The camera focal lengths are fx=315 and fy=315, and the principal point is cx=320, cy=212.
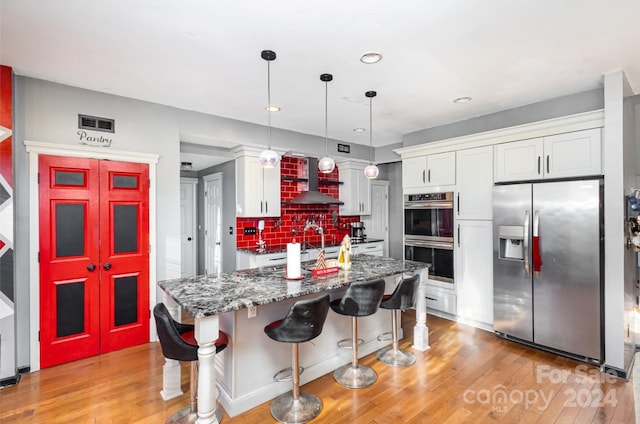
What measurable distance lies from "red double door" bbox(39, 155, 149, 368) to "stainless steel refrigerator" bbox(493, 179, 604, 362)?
13.3 feet

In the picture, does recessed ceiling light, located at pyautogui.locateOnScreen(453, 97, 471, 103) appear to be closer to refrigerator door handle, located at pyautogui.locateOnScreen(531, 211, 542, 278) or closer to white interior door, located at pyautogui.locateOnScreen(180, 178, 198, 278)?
refrigerator door handle, located at pyautogui.locateOnScreen(531, 211, 542, 278)

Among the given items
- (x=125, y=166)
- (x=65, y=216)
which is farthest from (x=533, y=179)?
(x=65, y=216)

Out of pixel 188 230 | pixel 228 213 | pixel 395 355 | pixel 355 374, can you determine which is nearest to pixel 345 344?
pixel 355 374

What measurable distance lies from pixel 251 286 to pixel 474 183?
3.12 meters

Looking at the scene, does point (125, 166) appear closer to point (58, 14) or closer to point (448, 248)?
point (58, 14)

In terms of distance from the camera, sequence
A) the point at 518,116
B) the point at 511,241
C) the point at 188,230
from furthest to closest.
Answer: the point at 188,230 → the point at 518,116 → the point at 511,241

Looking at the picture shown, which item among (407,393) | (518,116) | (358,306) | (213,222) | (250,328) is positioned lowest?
(407,393)

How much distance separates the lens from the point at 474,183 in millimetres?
4027

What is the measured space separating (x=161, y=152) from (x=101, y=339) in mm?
2105

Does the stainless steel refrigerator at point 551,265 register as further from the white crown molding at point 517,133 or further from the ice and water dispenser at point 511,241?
the white crown molding at point 517,133

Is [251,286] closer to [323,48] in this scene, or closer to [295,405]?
[295,405]

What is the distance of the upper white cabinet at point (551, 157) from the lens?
3.10 m

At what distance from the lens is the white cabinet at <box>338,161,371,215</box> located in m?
5.75

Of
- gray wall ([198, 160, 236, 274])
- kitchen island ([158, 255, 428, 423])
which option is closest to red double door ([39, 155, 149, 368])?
kitchen island ([158, 255, 428, 423])
